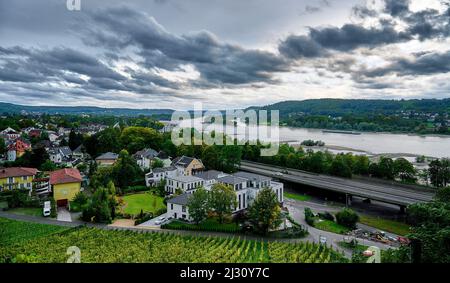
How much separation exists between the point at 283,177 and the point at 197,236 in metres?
6.41

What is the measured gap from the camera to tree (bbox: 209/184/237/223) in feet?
25.6

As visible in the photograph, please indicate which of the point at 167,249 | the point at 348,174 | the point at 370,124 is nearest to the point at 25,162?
the point at 167,249

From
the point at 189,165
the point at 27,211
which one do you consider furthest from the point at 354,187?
the point at 27,211

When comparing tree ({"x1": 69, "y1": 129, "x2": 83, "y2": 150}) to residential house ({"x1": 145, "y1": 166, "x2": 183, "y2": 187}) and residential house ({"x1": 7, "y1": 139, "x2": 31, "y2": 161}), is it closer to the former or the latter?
residential house ({"x1": 7, "y1": 139, "x2": 31, "y2": 161})

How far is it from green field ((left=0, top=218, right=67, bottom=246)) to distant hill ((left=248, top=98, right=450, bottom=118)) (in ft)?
118

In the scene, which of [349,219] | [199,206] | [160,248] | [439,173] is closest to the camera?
[160,248]

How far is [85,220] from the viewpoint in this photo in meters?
7.86

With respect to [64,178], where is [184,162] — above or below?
above

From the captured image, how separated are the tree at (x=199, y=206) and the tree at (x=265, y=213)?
1.21 meters

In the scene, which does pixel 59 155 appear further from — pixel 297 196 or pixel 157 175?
pixel 297 196

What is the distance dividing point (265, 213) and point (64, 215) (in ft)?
18.0

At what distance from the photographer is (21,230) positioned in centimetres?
689

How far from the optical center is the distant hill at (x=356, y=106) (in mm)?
42438
